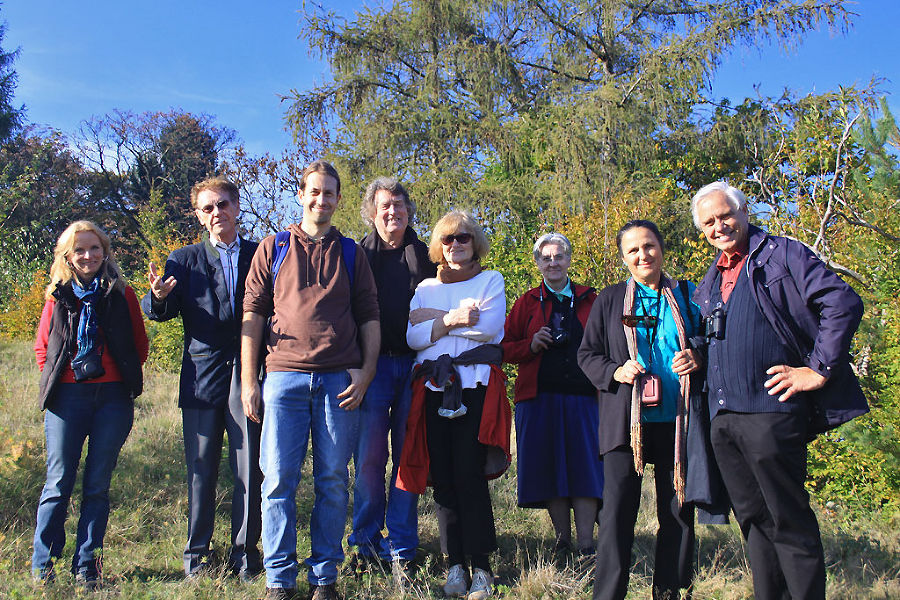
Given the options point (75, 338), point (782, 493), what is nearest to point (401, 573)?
point (782, 493)

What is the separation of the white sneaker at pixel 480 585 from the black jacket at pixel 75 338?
2080 mm

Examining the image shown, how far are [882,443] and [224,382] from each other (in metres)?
4.71

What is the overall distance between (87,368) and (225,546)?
1.55m

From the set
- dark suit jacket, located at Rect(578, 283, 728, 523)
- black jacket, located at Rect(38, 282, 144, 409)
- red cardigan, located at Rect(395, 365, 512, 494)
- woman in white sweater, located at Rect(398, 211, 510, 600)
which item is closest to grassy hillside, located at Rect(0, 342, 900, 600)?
woman in white sweater, located at Rect(398, 211, 510, 600)

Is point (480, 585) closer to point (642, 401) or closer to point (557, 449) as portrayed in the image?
point (557, 449)

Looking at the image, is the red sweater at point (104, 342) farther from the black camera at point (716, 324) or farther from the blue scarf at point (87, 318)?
the black camera at point (716, 324)

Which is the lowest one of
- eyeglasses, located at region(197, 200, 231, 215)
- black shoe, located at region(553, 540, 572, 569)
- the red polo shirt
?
black shoe, located at region(553, 540, 572, 569)

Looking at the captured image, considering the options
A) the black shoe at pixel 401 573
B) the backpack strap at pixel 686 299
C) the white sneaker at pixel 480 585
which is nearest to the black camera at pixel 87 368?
the black shoe at pixel 401 573

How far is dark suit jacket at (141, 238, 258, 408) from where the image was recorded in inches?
145

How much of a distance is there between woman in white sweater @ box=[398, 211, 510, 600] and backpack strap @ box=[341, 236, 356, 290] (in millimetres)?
432

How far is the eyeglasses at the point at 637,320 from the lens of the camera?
318 cm

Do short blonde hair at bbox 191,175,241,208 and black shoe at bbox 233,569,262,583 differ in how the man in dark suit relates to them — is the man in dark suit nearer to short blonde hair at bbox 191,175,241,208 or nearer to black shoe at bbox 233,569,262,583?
black shoe at bbox 233,569,262,583

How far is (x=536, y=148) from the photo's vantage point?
506 inches

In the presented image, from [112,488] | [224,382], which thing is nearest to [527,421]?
[224,382]
